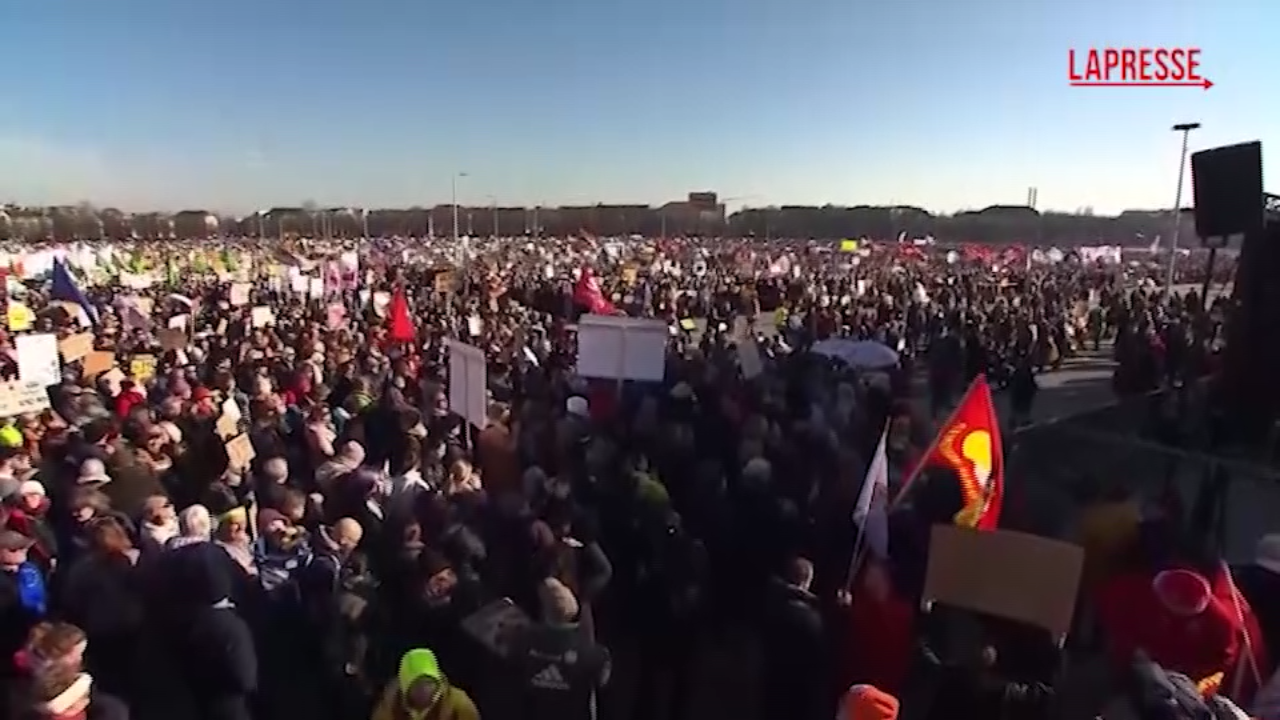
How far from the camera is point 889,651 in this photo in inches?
190

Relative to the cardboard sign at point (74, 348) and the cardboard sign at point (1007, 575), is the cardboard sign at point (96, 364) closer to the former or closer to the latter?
the cardboard sign at point (74, 348)

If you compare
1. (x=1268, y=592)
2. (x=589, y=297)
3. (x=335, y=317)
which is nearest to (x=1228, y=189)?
(x=1268, y=592)

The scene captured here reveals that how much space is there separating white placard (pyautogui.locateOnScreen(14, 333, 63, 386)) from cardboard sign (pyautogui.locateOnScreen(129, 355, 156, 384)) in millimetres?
1772

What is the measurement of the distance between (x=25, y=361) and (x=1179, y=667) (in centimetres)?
920

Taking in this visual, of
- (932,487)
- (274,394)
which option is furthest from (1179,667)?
(274,394)

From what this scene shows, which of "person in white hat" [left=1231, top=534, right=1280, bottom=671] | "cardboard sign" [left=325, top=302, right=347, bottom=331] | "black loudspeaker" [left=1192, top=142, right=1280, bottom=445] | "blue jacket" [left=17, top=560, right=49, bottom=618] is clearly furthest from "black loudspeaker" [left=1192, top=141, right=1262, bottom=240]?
"cardboard sign" [left=325, top=302, right=347, bottom=331]

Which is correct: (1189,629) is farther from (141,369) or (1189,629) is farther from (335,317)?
(335,317)

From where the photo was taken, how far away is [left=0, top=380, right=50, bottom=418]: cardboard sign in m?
8.58

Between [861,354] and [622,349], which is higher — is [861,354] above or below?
below

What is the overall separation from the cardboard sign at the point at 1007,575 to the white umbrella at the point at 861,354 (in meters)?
8.81

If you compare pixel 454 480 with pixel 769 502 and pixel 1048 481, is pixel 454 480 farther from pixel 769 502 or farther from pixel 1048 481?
pixel 1048 481

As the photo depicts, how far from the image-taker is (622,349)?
954 centimetres

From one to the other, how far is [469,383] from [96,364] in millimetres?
5544

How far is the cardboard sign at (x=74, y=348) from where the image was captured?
10.9 m
